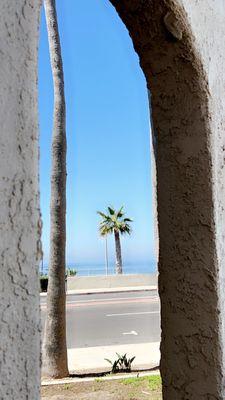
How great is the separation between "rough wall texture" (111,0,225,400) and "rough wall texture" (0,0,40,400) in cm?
124

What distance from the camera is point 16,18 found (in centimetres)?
128

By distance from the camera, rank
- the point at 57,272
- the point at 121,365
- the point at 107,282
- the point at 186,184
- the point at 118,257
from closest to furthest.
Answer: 1. the point at 186,184
2. the point at 57,272
3. the point at 121,365
4. the point at 107,282
5. the point at 118,257

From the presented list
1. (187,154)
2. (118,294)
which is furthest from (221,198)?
(118,294)

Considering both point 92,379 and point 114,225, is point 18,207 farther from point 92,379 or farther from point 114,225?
point 114,225

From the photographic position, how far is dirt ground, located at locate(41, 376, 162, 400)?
5375 mm

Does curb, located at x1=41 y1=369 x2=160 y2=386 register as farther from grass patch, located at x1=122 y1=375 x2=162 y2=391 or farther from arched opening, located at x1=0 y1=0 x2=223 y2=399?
arched opening, located at x1=0 y1=0 x2=223 y2=399

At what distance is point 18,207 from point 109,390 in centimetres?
496

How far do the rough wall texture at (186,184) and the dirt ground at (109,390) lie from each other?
3.19m

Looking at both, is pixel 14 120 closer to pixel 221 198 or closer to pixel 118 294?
pixel 221 198

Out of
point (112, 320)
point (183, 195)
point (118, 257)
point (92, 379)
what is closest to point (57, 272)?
point (92, 379)

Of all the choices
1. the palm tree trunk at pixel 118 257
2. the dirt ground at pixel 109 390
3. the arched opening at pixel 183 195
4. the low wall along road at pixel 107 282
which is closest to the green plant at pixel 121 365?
the dirt ground at pixel 109 390

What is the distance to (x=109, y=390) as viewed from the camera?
5.66 metres

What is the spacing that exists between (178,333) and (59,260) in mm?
4460

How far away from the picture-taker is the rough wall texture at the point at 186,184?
2.30 m
